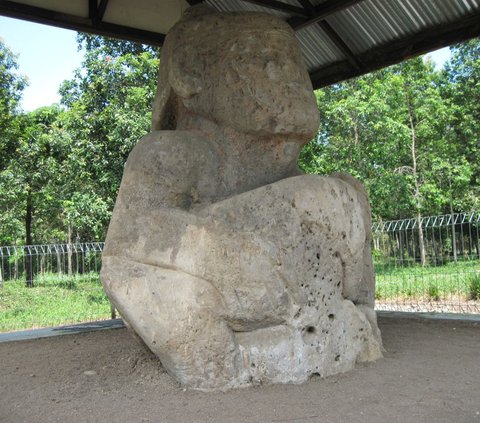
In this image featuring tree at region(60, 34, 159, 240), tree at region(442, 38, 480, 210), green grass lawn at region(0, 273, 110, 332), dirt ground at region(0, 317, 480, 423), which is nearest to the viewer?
dirt ground at region(0, 317, 480, 423)

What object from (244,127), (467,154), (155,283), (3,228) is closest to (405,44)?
(244,127)

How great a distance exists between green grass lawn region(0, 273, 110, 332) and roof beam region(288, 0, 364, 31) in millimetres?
6444

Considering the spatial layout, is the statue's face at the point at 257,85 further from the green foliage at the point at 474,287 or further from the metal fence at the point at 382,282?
the green foliage at the point at 474,287

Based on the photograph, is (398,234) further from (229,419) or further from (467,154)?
(467,154)

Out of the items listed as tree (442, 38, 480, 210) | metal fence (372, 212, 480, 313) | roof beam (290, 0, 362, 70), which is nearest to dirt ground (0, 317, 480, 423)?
roof beam (290, 0, 362, 70)

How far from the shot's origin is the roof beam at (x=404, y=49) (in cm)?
695

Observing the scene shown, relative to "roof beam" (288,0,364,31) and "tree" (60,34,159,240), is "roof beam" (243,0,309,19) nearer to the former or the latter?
"roof beam" (288,0,364,31)

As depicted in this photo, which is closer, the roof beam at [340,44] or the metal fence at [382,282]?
the roof beam at [340,44]

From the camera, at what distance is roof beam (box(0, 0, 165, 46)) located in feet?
21.3

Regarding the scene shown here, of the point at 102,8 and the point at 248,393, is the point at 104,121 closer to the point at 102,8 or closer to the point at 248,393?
the point at 102,8

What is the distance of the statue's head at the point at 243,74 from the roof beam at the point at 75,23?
2255 millimetres

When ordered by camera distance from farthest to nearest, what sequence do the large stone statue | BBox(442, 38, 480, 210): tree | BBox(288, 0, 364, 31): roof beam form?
BBox(442, 38, 480, 210): tree
BBox(288, 0, 364, 31): roof beam
the large stone statue

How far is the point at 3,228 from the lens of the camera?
72.2 ft

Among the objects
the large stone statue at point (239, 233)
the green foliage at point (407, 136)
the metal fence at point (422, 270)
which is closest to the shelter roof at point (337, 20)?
the large stone statue at point (239, 233)
